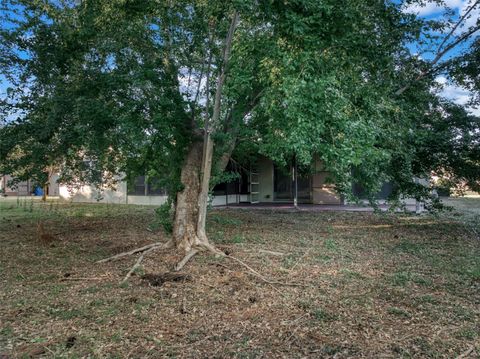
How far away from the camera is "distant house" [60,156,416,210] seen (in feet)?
55.5

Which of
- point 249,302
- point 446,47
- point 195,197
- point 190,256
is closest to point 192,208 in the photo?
point 195,197

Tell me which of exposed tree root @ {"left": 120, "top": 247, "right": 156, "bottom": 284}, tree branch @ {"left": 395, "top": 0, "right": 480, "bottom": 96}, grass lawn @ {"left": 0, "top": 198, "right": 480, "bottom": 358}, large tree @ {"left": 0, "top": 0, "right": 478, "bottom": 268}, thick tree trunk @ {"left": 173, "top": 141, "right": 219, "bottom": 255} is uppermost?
tree branch @ {"left": 395, "top": 0, "right": 480, "bottom": 96}

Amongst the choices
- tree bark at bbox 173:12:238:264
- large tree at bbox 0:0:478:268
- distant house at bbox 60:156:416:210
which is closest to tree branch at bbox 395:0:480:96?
large tree at bbox 0:0:478:268

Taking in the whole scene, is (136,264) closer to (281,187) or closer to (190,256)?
(190,256)

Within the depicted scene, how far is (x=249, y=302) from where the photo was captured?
408 cm

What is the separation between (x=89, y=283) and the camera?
4.76m

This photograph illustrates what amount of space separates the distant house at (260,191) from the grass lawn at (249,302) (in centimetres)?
927

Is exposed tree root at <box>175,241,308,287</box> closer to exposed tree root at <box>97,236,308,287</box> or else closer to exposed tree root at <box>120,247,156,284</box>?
exposed tree root at <box>97,236,308,287</box>

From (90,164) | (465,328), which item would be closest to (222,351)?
(465,328)

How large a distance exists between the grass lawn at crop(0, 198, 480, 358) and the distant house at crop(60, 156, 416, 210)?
9.27 meters

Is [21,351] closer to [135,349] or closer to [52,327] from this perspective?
[52,327]

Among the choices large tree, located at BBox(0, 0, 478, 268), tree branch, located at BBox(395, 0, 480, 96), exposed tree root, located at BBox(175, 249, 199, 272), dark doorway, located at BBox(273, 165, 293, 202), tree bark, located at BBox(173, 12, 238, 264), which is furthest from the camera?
dark doorway, located at BBox(273, 165, 293, 202)

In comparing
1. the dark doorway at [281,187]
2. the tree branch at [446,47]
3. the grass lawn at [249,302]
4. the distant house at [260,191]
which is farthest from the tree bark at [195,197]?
the dark doorway at [281,187]

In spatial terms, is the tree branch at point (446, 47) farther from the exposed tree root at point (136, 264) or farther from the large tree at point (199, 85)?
the exposed tree root at point (136, 264)
